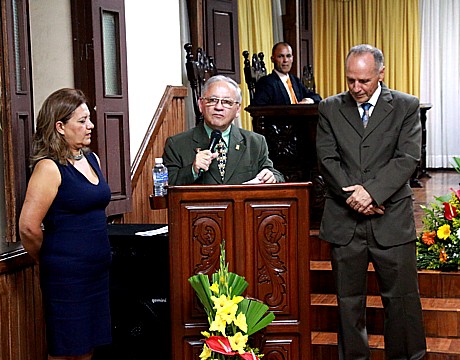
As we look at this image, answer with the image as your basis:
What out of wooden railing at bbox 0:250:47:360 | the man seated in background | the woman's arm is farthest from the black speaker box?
the man seated in background

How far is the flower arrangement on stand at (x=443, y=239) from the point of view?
4719 mm

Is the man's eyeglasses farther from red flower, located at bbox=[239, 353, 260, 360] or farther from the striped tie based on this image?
the striped tie

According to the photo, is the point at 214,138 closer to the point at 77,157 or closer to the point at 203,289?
the point at 77,157

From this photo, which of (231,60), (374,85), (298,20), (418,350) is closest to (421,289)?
(418,350)

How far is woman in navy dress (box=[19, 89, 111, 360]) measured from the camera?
11.2ft

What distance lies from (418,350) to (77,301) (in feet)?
5.38

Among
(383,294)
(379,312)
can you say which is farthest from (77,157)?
(379,312)

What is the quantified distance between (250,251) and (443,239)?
1932 mm

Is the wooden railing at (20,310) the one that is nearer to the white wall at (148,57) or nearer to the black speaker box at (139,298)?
the black speaker box at (139,298)

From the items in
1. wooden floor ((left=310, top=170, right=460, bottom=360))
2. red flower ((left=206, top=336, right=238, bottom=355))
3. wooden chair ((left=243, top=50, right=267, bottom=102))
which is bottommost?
wooden floor ((left=310, top=170, right=460, bottom=360))

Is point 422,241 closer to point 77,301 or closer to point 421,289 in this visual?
point 421,289

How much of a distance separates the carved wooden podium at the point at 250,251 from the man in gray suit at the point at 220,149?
0.28 metres

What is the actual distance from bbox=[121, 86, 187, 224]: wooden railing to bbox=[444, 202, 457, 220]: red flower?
2.00 metres

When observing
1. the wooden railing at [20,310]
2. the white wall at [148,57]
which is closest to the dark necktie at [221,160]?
the wooden railing at [20,310]
